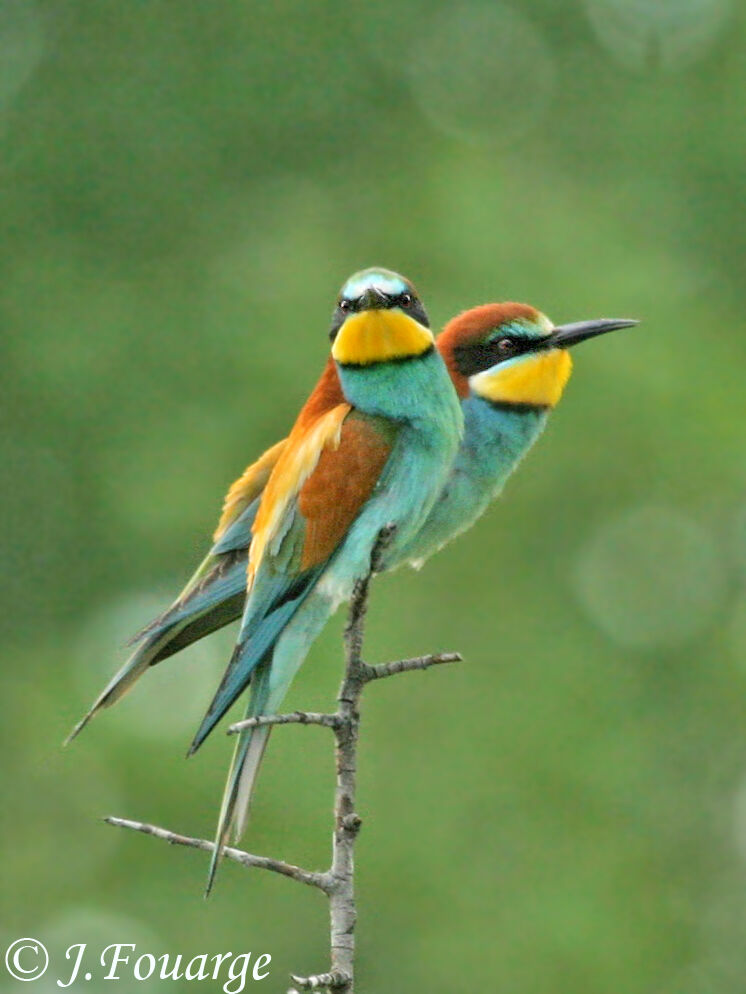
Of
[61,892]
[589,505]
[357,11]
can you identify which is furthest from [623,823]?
[357,11]

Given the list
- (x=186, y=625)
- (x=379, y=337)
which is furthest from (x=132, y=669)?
(x=379, y=337)

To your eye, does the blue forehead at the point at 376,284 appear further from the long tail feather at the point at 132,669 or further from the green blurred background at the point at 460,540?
the green blurred background at the point at 460,540

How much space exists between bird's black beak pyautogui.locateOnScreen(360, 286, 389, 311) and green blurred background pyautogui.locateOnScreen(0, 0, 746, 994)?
10.3ft

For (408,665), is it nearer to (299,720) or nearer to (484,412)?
(299,720)

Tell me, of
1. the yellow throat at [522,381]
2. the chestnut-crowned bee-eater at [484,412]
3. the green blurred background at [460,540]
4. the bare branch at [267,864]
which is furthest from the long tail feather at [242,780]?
the green blurred background at [460,540]

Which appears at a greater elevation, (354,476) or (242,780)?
(354,476)

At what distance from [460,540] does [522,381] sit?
3639mm

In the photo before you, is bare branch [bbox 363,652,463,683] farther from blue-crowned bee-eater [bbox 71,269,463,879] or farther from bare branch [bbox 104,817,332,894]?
blue-crowned bee-eater [bbox 71,269,463,879]

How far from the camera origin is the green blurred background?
6.48 meters

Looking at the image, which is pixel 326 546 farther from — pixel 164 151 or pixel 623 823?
pixel 164 151

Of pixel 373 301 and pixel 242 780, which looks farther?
pixel 373 301

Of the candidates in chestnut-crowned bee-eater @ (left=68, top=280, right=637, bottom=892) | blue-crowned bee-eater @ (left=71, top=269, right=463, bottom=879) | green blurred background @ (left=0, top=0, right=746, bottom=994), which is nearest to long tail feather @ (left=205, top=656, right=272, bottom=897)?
blue-crowned bee-eater @ (left=71, top=269, right=463, bottom=879)

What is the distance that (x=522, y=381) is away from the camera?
3.33 meters

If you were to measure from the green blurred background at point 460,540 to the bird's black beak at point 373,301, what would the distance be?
10.3 feet
